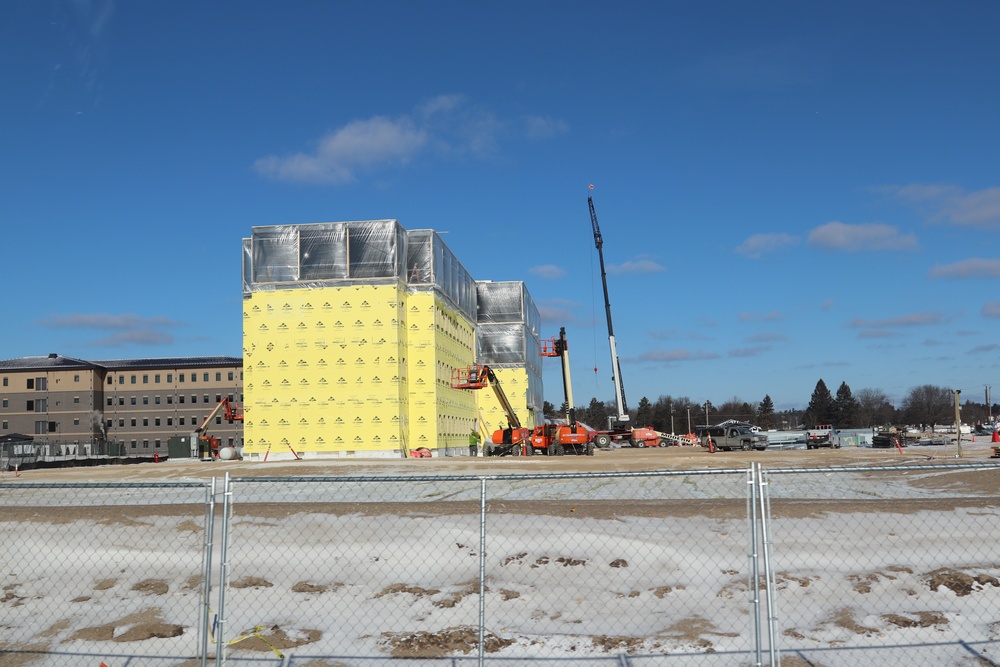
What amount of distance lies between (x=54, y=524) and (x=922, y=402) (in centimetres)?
18291

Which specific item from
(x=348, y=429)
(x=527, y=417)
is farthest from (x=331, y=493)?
(x=527, y=417)

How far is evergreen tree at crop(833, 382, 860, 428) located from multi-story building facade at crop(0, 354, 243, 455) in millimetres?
101256

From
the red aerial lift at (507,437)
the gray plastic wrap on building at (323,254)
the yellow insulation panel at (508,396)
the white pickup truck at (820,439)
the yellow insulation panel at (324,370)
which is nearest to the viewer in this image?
the yellow insulation panel at (324,370)

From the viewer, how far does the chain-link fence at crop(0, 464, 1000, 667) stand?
8516 millimetres

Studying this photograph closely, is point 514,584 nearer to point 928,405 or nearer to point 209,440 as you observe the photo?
point 209,440

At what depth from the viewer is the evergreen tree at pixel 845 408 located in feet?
493

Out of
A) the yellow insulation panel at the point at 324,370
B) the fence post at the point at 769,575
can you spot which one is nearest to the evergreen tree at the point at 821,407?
the yellow insulation panel at the point at 324,370

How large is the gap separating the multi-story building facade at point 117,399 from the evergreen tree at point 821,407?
9863 centimetres

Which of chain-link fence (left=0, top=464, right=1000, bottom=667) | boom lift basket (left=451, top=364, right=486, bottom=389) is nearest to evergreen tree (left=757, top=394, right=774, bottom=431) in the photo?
boom lift basket (left=451, top=364, right=486, bottom=389)

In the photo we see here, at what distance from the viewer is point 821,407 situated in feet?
502

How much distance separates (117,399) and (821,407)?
11390cm

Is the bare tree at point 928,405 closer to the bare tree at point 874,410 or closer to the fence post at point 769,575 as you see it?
the bare tree at point 874,410

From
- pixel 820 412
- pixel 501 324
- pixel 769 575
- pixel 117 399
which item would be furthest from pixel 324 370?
pixel 820 412

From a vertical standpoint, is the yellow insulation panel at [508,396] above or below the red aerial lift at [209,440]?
above
